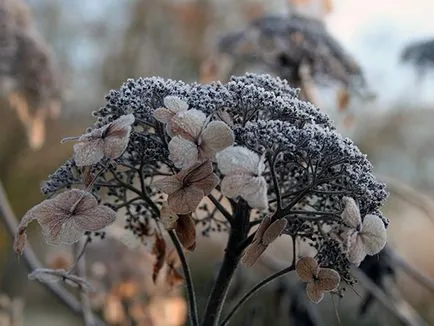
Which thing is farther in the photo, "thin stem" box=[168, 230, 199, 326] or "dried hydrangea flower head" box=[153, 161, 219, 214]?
"thin stem" box=[168, 230, 199, 326]

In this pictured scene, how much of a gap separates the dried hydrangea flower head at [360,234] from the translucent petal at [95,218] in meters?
0.19

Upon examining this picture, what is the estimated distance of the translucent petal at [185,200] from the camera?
24.4 inches

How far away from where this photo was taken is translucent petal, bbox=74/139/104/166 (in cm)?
64

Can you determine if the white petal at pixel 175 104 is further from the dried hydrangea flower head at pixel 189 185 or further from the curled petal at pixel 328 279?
the curled petal at pixel 328 279

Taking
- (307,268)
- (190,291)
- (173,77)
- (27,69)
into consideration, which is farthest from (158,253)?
(173,77)

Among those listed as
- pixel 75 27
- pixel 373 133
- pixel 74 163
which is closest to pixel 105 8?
pixel 75 27

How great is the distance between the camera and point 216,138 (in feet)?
2.00

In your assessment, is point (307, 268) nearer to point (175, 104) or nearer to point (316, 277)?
→ point (316, 277)

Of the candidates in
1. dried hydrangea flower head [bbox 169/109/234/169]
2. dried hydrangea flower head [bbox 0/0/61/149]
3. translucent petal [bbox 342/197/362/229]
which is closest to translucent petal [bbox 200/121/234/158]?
dried hydrangea flower head [bbox 169/109/234/169]

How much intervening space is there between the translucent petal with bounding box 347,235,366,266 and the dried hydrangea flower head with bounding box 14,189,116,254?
7.5 inches

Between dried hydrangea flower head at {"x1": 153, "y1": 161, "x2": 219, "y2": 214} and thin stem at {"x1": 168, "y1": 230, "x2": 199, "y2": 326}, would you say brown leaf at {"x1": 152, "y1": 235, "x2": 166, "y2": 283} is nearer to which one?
thin stem at {"x1": 168, "y1": 230, "x2": 199, "y2": 326}

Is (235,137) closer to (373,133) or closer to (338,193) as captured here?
(338,193)

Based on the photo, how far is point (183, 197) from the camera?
625mm

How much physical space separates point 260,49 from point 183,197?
3.37 ft
